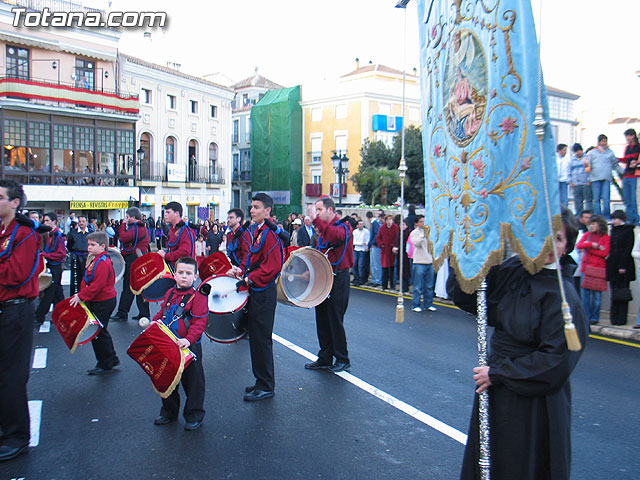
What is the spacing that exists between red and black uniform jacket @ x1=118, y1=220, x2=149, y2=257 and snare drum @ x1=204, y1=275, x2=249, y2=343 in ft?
16.0

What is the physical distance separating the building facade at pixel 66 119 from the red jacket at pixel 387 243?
967 inches

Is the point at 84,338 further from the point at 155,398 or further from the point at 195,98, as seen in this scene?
the point at 195,98

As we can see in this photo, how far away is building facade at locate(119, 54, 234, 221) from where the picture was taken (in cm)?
4025

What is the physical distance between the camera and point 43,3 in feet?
113

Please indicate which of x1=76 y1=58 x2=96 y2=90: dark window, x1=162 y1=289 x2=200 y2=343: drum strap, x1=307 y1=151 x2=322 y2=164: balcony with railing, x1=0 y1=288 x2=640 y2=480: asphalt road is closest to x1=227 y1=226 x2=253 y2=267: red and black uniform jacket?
x1=162 y1=289 x2=200 y2=343: drum strap

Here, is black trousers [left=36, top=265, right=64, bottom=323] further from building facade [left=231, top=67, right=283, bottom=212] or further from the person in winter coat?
building facade [left=231, top=67, right=283, bottom=212]

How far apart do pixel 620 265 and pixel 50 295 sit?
9766 millimetres

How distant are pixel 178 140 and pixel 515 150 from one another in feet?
141

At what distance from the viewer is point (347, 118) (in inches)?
1876

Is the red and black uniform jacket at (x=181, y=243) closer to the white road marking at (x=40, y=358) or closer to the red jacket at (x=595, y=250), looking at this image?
the white road marking at (x=40, y=358)

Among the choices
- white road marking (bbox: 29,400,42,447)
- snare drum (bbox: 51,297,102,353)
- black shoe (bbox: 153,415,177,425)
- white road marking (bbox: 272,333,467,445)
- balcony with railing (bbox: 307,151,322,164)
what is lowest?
white road marking (bbox: 29,400,42,447)

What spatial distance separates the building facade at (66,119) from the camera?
30.8 m

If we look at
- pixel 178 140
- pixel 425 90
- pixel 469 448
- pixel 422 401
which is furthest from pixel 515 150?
pixel 178 140

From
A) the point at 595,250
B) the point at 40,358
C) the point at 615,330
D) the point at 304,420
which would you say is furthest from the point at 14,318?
the point at 615,330
